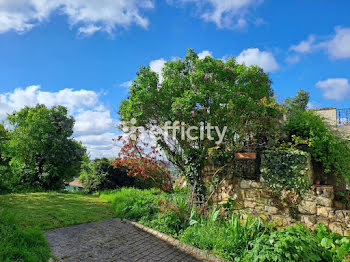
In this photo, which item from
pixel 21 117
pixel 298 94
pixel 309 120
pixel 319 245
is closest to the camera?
pixel 319 245

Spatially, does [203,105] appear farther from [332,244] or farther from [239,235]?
[332,244]

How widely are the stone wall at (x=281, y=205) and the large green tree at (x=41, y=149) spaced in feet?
35.6

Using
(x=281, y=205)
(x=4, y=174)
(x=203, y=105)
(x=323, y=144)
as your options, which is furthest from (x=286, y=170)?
(x=4, y=174)

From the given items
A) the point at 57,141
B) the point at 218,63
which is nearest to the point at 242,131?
the point at 218,63

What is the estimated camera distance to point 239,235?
17.1ft

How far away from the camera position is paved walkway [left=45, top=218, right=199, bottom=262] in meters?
4.91

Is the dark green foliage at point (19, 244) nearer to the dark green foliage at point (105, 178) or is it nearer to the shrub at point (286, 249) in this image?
the shrub at point (286, 249)

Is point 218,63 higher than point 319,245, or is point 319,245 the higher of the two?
point 218,63

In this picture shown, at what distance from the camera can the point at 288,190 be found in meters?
5.96

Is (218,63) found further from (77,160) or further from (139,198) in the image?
(77,160)

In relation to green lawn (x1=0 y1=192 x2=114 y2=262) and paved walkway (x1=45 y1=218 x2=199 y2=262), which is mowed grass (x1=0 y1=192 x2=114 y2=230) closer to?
green lawn (x1=0 y1=192 x2=114 y2=262)

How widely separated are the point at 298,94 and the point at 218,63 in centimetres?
2035

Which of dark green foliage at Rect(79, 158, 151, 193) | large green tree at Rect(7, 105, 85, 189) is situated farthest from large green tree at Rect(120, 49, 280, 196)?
large green tree at Rect(7, 105, 85, 189)

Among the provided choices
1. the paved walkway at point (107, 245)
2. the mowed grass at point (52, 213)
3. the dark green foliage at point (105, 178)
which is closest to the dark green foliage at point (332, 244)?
the paved walkway at point (107, 245)
